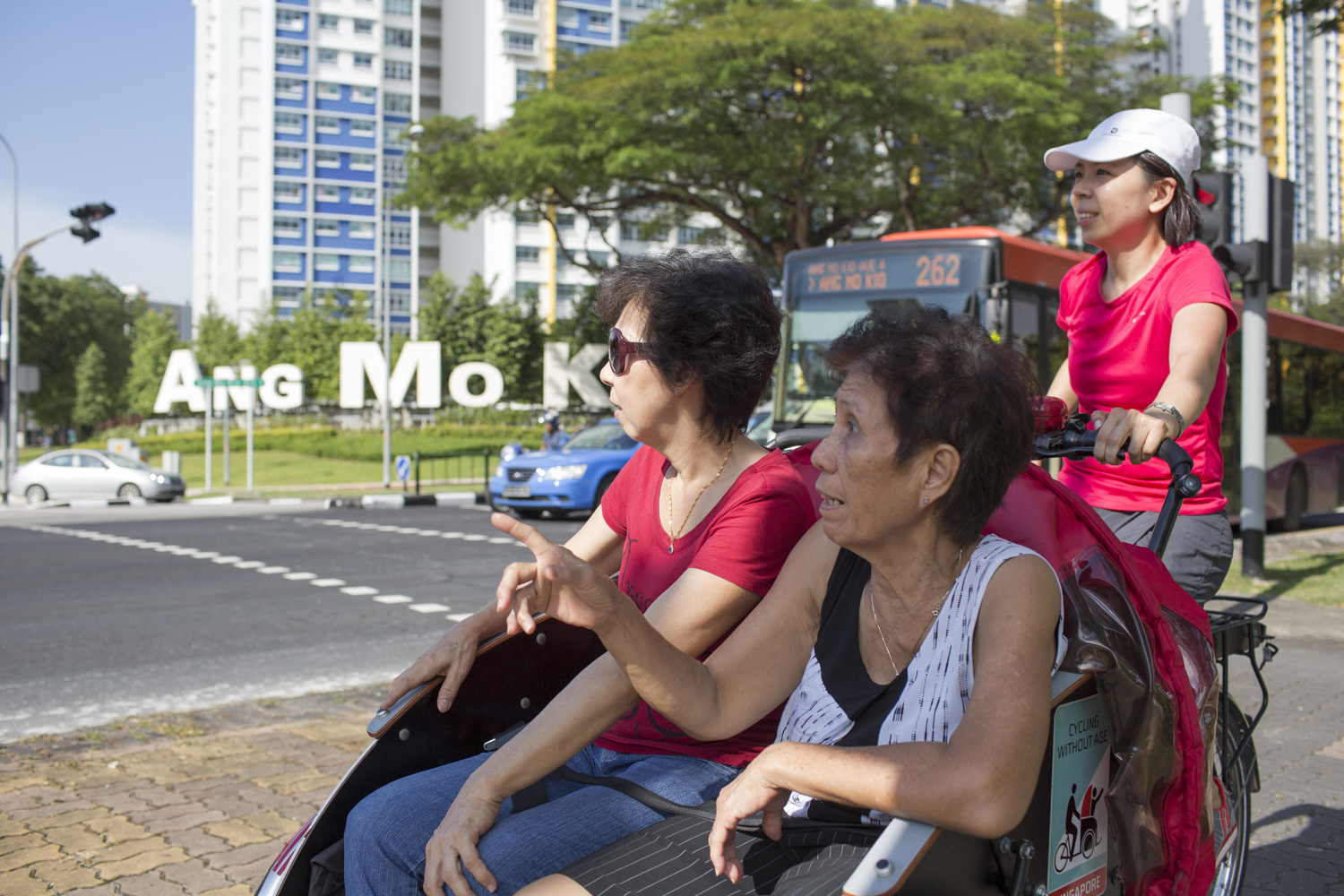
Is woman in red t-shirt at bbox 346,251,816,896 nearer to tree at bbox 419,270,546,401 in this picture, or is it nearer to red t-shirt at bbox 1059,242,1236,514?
red t-shirt at bbox 1059,242,1236,514

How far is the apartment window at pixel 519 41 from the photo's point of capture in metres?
72.8

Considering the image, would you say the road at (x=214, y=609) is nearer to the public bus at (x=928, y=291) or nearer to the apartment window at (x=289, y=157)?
the public bus at (x=928, y=291)

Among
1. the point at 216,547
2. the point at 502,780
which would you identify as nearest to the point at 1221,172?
the point at 502,780

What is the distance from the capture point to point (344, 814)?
6.95ft

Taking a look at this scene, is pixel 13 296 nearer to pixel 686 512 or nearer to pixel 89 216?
pixel 89 216

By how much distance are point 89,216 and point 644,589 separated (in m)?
23.9

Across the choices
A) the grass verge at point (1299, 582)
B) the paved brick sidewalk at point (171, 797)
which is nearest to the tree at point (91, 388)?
the grass verge at point (1299, 582)

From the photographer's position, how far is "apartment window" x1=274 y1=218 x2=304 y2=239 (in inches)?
3270

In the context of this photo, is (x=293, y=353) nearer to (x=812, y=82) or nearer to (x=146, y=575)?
(x=812, y=82)

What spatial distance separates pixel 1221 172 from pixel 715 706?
675 cm

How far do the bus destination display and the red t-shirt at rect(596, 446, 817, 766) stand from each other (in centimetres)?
1002

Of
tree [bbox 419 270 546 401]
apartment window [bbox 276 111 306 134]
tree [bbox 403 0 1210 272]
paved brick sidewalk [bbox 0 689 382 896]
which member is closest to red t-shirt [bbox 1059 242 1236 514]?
paved brick sidewalk [bbox 0 689 382 896]

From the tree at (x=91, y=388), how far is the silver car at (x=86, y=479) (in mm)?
44291

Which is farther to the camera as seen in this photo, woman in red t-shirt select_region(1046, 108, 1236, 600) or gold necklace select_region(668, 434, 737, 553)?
woman in red t-shirt select_region(1046, 108, 1236, 600)
